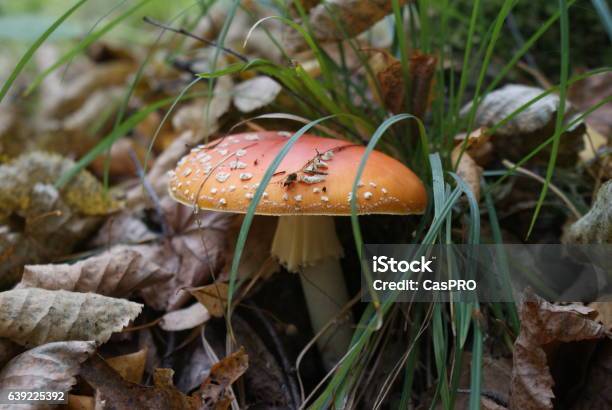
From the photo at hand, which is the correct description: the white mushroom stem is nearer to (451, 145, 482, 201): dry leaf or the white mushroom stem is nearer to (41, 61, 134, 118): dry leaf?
(451, 145, 482, 201): dry leaf

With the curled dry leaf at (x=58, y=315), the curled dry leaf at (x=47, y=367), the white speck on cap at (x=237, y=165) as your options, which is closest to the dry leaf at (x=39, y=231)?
the curled dry leaf at (x=58, y=315)

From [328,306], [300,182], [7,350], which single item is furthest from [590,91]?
[7,350]

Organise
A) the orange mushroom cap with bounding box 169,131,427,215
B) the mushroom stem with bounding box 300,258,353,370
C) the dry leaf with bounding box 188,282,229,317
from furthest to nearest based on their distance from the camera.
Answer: the mushroom stem with bounding box 300,258,353,370 < the dry leaf with bounding box 188,282,229,317 < the orange mushroom cap with bounding box 169,131,427,215

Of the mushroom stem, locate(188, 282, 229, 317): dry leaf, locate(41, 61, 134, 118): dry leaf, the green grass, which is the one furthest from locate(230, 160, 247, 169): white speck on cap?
locate(41, 61, 134, 118): dry leaf

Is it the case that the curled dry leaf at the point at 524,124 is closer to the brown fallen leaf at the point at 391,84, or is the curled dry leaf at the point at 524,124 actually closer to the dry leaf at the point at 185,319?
the brown fallen leaf at the point at 391,84

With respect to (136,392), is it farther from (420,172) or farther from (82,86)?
(82,86)

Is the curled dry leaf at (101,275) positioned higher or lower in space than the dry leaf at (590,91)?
lower
